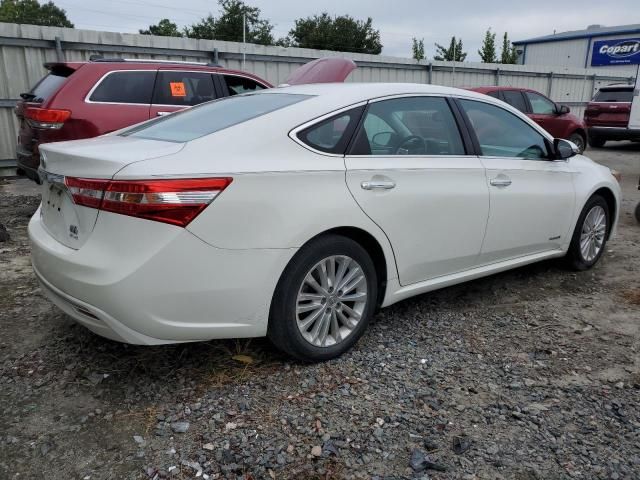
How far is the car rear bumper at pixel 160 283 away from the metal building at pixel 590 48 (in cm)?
4383

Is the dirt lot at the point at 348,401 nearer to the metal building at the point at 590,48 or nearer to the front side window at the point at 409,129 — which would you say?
the front side window at the point at 409,129

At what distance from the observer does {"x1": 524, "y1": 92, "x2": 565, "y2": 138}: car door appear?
1204 cm

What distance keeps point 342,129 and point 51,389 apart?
204cm

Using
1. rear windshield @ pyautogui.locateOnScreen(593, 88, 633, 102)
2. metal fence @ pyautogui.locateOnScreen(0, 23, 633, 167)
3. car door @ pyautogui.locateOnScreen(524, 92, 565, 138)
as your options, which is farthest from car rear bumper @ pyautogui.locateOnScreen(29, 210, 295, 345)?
rear windshield @ pyautogui.locateOnScreen(593, 88, 633, 102)

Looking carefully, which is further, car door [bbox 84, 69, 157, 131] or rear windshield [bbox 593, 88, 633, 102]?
rear windshield [bbox 593, 88, 633, 102]

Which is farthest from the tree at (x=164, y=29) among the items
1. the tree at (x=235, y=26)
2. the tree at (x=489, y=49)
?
the tree at (x=489, y=49)


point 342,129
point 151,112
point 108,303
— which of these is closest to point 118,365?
point 108,303

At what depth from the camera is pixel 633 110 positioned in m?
10.1

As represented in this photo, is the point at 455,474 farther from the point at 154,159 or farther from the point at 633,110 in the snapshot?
the point at 633,110

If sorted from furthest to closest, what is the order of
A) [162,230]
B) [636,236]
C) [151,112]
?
[151,112] < [636,236] < [162,230]

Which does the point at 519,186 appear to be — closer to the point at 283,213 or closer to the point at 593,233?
the point at 593,233

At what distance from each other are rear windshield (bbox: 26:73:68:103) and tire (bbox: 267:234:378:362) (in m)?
4.60

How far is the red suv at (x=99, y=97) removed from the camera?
19.7 ft

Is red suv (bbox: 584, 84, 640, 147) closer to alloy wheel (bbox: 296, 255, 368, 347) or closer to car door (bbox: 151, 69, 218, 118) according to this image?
car door (bbox: 151, 69, 218, 118)
